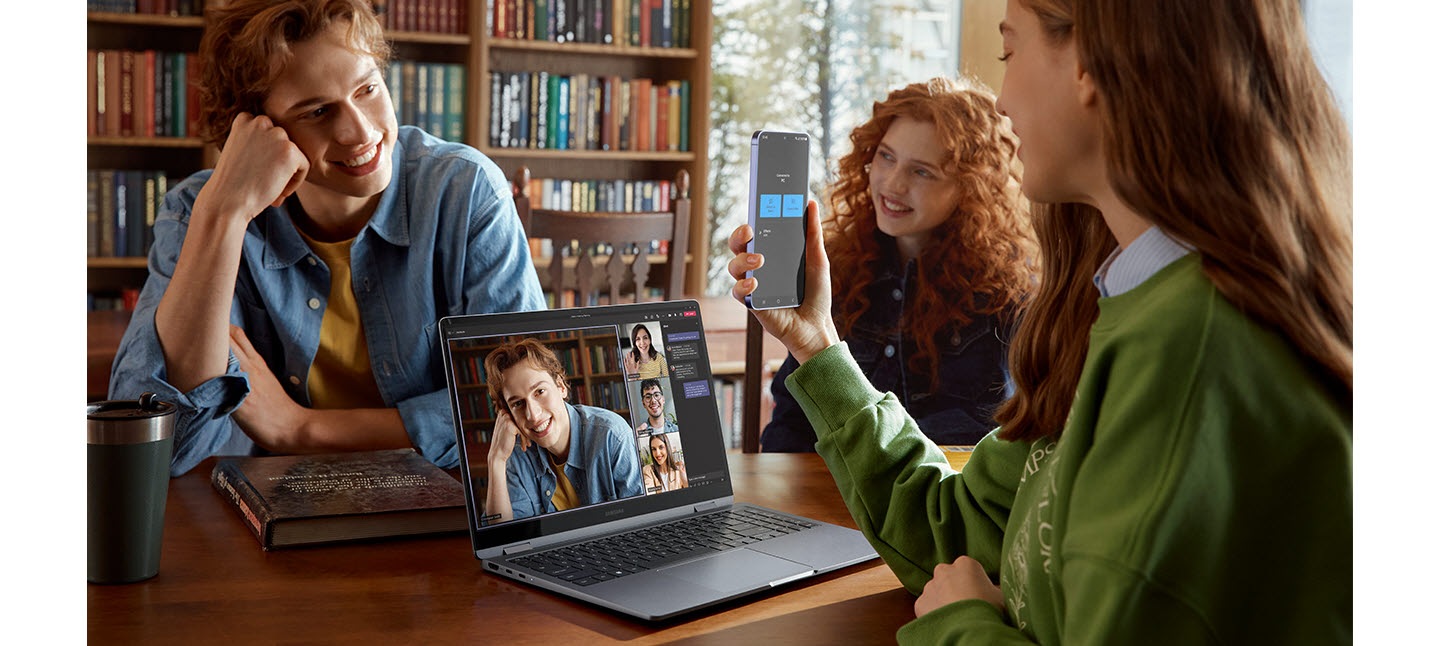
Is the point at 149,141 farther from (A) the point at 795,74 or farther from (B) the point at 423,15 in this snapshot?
(A) the point at 795,74

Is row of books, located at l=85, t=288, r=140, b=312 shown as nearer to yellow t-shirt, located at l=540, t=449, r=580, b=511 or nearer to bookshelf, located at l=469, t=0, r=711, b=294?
bookshelf, located at l=469, t=0, r=711, b=294

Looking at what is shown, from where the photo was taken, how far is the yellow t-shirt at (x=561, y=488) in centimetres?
108

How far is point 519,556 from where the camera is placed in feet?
3.39

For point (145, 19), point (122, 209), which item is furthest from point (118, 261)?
point (145, 19)

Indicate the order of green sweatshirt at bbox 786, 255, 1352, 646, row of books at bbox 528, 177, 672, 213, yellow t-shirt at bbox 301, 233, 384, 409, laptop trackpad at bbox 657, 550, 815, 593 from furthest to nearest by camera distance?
row of books at bbox 528, 177, 672, 213
yellow t-shirt at bbox 301, 233, 384, 409
laptop trackpad at bbox 657, 550, 815, 593
green sweatshirt at bbox 786, 255, 1352, 646

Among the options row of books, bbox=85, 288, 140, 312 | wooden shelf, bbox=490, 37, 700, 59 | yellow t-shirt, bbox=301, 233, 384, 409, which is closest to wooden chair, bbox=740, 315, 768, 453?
yellow t-shirt, bbox=301, 233, 384, 409

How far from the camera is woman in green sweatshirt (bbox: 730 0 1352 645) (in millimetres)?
603

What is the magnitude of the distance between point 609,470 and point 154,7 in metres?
3.00

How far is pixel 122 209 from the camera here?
138 inches

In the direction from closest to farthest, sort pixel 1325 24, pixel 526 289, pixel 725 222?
pixel 526 289
pixel 1325 24
pixel 725 222

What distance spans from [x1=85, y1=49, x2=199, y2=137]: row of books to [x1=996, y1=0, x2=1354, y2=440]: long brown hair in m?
3.35

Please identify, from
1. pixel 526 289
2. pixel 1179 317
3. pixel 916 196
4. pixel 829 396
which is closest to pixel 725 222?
pixel 916 196

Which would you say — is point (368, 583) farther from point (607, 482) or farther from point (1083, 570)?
point (1083, 570)
